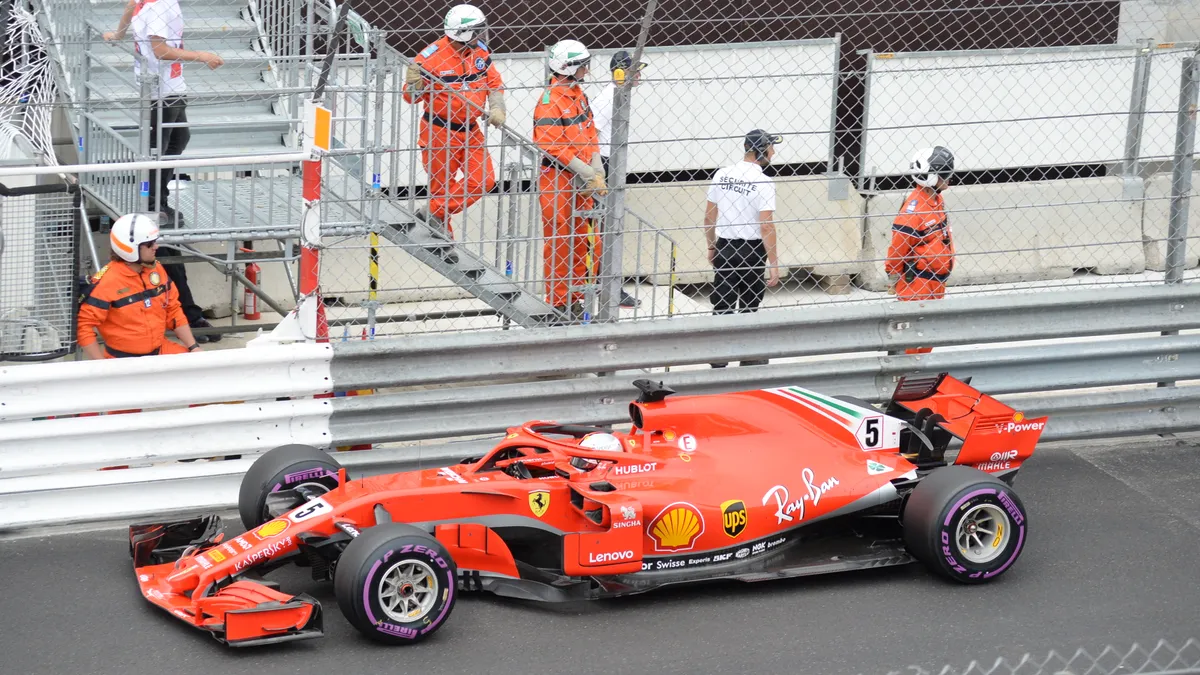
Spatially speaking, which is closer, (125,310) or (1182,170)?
(125,310)

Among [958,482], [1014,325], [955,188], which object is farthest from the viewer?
[955,188]

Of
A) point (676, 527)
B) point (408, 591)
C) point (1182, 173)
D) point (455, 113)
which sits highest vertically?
point (455, 113)

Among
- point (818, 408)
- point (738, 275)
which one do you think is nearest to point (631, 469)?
point (818, 408)

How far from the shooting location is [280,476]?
642cm

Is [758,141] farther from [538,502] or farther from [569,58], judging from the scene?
[538,502]

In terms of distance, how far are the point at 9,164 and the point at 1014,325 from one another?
18.7 feet

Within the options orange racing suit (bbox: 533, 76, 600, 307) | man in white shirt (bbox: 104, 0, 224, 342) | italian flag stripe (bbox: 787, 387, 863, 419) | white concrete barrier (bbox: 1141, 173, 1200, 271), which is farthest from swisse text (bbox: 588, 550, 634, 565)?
white concrete barrier (bbox: 1141, 173, 1200, 271)

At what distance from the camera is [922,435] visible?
264 inches

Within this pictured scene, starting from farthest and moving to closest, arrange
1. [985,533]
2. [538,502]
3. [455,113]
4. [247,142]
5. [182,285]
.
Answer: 1. [182,285]
2. [247,142]
3. [455,113]
4. [985,533]
5. [538,502]

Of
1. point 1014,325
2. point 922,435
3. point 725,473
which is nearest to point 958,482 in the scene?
point 922,435

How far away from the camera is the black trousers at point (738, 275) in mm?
8688

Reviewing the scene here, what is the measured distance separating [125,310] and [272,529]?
2222 mm

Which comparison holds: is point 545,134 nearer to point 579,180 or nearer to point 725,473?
point 579,180

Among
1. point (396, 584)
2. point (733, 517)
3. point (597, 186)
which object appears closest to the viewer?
point (396, 584)
